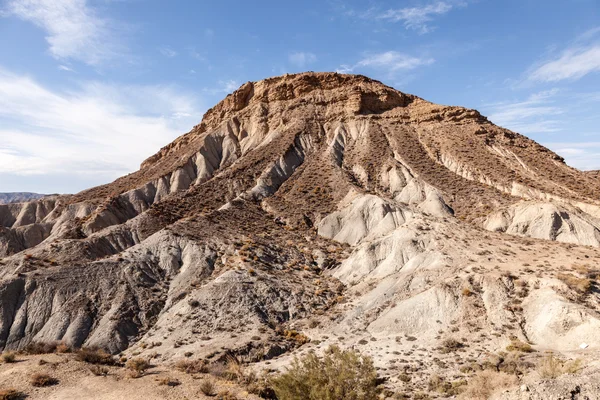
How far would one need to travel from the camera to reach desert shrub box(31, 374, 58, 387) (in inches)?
574

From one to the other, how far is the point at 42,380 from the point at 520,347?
71.4 feet

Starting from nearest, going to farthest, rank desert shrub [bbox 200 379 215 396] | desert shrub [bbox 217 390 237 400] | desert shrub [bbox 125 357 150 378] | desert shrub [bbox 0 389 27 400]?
desert shrub [bbox 0 389 27 400] < desert shrub [bbox 217 390 237 400] < desert shrub [bbox 200 379 215 396] < desert shrub [bbox 125 357 150 378]

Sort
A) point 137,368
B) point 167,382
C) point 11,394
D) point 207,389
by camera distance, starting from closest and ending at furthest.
Answer: point 11,394
point 207,389
point 167,382
point 137,368

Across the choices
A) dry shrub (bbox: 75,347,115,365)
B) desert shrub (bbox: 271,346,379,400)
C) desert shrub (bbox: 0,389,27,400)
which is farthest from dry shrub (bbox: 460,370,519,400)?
desert shrub (bbox: 0,389,27,400)

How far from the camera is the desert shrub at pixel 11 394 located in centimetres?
1332

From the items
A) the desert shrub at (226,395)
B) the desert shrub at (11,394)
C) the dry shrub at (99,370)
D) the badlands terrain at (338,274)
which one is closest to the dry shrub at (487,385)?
the badlands terrain at (338,274)

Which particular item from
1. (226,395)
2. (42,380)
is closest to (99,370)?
(42,380)

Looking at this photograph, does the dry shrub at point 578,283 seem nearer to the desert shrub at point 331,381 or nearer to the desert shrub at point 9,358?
the desert shrub at point 331,381

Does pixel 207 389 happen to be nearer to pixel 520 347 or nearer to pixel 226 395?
pixel 226 395

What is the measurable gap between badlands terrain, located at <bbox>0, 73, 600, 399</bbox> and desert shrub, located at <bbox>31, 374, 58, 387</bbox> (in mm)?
240

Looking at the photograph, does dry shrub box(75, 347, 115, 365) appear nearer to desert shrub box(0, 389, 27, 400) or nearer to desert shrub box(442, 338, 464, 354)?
desert shrub box(0, 389, 27, 400)

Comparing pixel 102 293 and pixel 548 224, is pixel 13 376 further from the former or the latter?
pixel 548 224

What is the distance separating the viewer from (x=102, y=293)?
27438 millimetres

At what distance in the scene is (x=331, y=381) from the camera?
11578 millimetres
